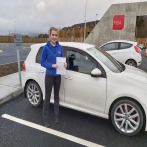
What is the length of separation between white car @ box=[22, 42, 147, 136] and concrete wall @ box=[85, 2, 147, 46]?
16296 millimetres

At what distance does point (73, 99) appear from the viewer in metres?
3.27

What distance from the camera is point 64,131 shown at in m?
2.98

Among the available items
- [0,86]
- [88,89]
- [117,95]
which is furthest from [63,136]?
[0,86]

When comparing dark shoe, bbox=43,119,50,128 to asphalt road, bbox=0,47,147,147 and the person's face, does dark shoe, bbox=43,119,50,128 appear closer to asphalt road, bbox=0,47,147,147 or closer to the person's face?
asphalt road, bbox=0,47,147,147

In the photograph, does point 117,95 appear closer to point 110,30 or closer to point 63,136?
point 63,136

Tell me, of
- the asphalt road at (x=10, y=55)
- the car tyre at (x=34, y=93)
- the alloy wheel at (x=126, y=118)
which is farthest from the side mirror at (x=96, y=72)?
the asphalt road at (x=10, y=55)

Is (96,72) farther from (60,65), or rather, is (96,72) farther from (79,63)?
(60,65)

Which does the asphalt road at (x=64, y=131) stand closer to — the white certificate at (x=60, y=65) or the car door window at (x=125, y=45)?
the white certificate at (x=60, y=65)

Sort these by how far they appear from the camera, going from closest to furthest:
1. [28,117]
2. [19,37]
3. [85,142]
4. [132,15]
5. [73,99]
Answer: [85,142] < [73,99] < [28,117] < [19,37] < [132,15]

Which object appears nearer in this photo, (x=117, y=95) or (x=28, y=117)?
(x=117, y=95)

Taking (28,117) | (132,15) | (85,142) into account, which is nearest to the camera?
(85,142)

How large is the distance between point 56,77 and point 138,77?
5.11 feet

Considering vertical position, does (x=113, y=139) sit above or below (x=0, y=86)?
below

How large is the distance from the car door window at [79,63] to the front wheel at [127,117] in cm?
87
